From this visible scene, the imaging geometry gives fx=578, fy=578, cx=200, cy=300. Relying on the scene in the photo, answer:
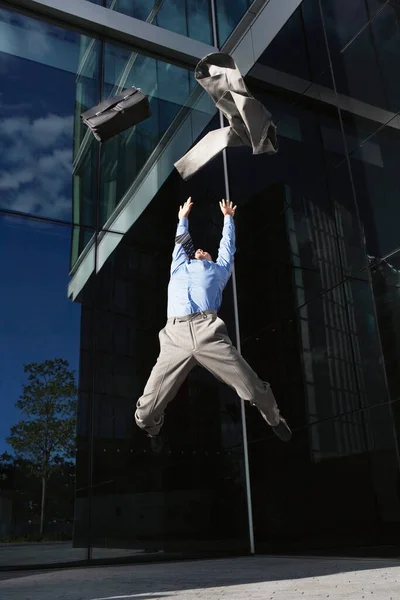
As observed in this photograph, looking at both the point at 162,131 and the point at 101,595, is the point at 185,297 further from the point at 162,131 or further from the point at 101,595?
the point at 162,131

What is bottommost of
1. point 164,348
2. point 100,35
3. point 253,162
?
point 164,348

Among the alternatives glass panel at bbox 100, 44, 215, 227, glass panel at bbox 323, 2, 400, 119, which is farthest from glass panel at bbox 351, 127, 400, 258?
glass panel at bbox 100, 44, 215, 227

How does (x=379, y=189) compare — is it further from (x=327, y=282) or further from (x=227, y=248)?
(x=227, y=248)

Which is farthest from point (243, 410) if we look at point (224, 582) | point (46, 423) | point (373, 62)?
point (373, 62)

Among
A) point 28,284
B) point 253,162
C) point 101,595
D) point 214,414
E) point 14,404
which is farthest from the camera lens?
point 253,162

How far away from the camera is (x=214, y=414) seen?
1191 cm

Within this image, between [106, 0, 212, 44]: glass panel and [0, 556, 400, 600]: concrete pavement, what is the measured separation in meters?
11.6

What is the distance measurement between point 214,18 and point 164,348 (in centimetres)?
1119

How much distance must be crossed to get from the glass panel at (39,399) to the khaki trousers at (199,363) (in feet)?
16.1

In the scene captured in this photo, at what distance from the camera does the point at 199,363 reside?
5957 mm

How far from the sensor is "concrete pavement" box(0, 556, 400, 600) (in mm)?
5379

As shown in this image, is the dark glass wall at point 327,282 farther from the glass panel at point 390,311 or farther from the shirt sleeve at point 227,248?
the shirt sleeve at point 227,248

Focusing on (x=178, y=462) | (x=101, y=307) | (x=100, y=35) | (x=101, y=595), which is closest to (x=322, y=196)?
(x=101, y=307)

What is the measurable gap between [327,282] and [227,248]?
161 inches
